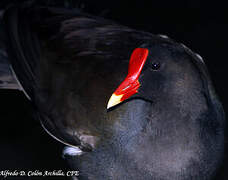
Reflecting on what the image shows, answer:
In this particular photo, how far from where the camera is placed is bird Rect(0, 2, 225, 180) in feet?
6.25

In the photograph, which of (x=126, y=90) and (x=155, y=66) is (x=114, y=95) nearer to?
(x=126, y=90)

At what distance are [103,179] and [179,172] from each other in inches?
21.2

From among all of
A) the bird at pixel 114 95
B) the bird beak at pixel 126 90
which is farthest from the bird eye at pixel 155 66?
the bird beak at pixel 126 90

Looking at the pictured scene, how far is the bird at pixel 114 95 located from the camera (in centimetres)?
190

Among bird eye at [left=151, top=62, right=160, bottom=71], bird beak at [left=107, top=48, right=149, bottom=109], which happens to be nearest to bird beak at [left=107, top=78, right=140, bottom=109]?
bird beak at [left=107, top=48, right=149, bottom=109]

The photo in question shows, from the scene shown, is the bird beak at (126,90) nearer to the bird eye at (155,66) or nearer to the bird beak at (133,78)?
the bird beak at (133,78)

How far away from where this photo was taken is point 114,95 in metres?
1.89

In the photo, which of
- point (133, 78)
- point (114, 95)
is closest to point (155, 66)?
point (133, 78)

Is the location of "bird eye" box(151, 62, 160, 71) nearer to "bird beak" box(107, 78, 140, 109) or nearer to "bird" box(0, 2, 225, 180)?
"bird" box(0, 2, 225, 180)

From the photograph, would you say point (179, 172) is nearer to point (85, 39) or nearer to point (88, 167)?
point (88, 167)

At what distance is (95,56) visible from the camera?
2.44 m

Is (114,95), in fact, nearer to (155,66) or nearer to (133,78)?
(133,78)

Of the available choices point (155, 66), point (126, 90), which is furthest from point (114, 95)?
point (155, 66)

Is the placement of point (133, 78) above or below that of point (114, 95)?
above
